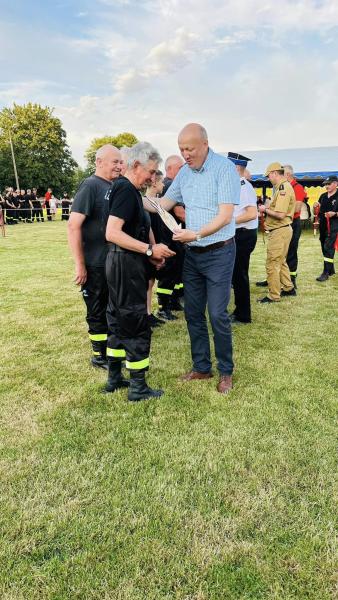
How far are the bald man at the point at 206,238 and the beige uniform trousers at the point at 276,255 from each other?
2930 millimetres

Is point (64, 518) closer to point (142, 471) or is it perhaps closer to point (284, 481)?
point (142, 471)

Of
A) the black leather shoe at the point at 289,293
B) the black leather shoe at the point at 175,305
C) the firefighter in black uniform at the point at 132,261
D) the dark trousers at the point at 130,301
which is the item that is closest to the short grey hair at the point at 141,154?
the firefighter in black uniform at the point at 132,261

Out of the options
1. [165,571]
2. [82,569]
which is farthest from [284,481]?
[82,569]

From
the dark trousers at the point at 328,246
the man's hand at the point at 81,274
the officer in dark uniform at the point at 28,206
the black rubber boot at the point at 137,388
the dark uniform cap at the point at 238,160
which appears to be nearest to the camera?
the black rubber boot at the point at 137,388

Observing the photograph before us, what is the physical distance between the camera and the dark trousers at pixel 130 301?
3141 millimetres

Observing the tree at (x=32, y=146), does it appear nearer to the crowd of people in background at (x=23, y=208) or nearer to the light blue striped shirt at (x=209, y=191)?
the crowd of people in background at (x=23, y=208)

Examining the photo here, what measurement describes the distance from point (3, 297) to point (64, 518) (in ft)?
18.3

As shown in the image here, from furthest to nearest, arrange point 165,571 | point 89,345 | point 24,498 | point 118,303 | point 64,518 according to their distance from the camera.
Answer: point 89,345, point 118,303, point 24,498, point 64,518, point 165,571

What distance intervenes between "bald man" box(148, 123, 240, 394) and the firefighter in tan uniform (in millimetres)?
2867

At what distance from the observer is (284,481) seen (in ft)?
7.84

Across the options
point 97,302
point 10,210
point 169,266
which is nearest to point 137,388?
point 97,302

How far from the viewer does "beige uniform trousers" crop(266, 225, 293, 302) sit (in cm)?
623

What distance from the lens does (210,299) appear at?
11.5 feet

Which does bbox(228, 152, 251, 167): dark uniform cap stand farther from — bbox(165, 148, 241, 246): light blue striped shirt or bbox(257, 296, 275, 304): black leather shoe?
bbox(257, 296, 275, 304): black leather shoe
